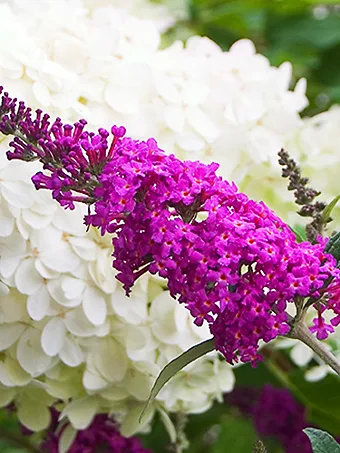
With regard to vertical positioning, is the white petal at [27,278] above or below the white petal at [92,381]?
above

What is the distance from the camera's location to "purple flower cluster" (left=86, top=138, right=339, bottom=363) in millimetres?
386

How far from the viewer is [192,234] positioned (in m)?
0.39

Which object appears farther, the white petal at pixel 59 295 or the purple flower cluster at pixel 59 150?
the white petal at pixel 59 295

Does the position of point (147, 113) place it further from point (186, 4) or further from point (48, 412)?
point (186, 4)

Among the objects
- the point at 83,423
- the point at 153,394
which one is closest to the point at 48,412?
the point at 83,423

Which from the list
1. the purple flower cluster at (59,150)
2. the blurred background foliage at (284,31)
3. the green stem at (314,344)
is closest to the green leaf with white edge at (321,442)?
the green stem at (314,344)

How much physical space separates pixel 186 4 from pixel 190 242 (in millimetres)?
616

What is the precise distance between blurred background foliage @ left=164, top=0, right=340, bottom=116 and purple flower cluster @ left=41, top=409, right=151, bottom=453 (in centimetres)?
43

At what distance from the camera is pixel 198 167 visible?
0.41 metres

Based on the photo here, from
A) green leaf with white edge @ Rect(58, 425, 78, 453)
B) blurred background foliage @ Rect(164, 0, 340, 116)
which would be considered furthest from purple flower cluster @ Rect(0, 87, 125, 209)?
blurred background foliage @ Rect(164, 0, 340, 116)

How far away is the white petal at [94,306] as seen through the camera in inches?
20.2

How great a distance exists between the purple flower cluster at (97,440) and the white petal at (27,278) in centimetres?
12

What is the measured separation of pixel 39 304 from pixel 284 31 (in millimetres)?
518

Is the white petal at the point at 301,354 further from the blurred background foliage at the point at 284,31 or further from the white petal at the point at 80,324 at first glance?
the blurred background foliage at the point at 284,31
